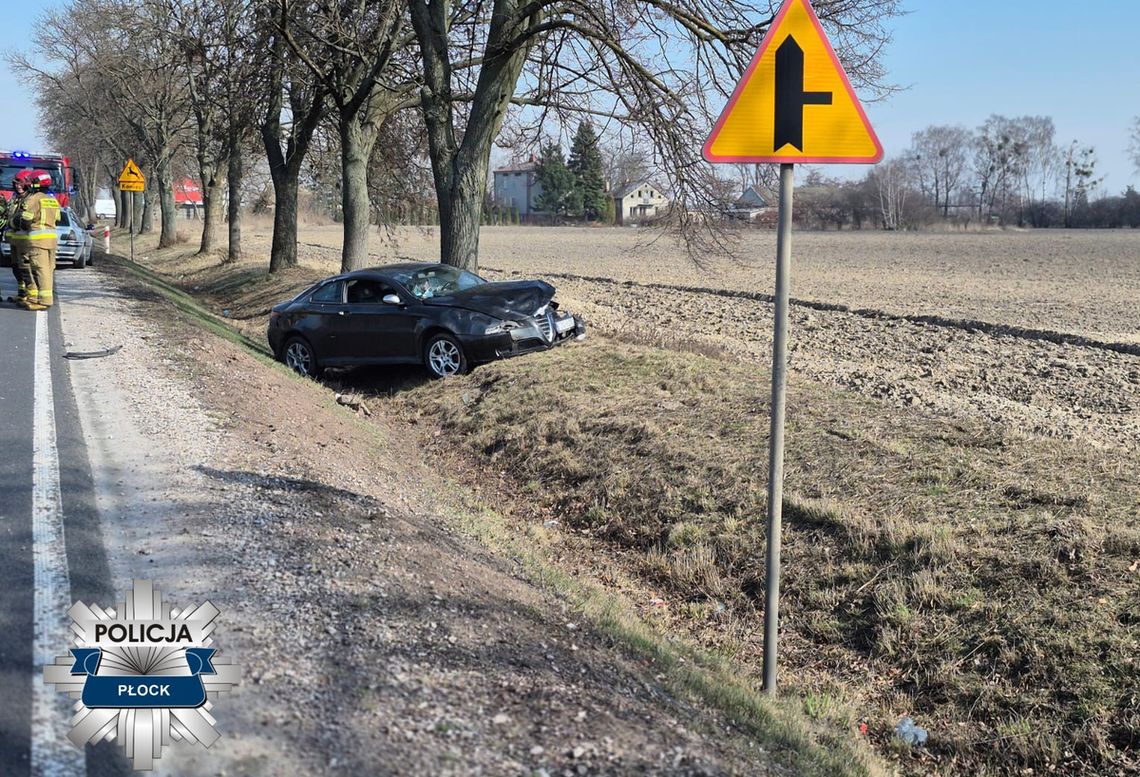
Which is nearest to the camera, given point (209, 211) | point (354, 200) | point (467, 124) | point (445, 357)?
point (445, 357)

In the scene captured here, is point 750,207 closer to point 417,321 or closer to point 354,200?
point 417,321

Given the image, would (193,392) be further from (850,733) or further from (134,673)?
(850,733)

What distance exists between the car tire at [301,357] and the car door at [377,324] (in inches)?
30.4

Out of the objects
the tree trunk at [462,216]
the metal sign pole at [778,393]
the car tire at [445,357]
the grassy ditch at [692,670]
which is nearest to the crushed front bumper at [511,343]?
the car tire at [445,357]

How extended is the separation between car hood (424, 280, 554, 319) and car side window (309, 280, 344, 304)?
1.72 meters

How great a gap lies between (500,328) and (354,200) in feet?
32.0

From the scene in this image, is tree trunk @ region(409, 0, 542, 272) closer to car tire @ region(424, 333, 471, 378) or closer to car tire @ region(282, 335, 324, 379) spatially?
car tire @ region(282, 335, 324, 379)

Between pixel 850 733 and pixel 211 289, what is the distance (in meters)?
25.5

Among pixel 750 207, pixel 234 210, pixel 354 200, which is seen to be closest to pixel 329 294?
pixel 750 207

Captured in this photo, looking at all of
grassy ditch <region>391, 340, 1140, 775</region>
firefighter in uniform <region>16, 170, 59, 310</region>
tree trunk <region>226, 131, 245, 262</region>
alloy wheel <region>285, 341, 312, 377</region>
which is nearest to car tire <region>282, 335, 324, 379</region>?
alloy wheel <region>285, 341, 312, 377</region>

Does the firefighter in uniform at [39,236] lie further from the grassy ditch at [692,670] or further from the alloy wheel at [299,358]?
the grassy ditch at [692,670]

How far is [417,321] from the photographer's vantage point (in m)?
13.9

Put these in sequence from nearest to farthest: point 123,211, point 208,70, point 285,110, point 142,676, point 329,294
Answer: point 142,676
point 329,294
point 208,70
point 285,110
point 123,211

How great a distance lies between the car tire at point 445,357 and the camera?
13.6 meters
